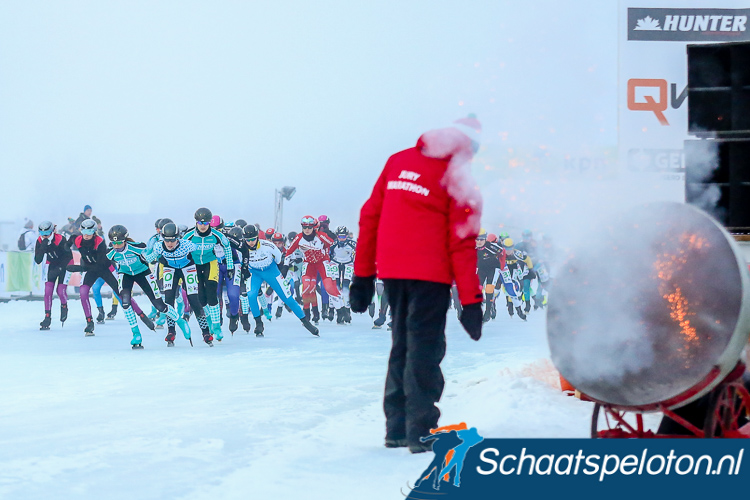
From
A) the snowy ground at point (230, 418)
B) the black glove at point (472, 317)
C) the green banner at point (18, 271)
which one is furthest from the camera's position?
the green banner at point (18, 271)

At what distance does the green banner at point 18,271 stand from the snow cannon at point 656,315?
21.3m

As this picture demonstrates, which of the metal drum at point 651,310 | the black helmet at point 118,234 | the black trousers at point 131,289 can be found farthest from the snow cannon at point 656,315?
the black helmet at point 118,234

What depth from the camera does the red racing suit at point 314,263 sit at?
52.4 feet

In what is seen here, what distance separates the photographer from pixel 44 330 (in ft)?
46.3

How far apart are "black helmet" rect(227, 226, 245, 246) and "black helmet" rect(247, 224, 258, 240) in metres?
0.54

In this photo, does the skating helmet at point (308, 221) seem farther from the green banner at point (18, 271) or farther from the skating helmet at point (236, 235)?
the green banner at point (18, 271)

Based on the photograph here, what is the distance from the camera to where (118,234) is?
38.9 feet

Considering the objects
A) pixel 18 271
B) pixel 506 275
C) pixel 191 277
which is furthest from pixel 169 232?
pixel 18 271

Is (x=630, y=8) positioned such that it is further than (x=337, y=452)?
Yes

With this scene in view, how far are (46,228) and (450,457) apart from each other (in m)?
13.5

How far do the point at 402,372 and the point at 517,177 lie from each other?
6.93ft

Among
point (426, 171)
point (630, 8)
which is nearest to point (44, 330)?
point (630, 8)

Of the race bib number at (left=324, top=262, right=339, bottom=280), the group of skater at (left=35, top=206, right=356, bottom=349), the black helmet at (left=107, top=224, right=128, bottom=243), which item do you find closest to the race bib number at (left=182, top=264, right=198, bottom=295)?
the group of skater at (left=35, top=206, right=356, bottom=349)

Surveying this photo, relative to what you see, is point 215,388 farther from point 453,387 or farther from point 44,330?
point 44,330
